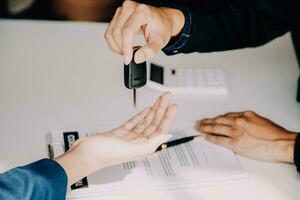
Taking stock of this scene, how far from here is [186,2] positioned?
2080mm

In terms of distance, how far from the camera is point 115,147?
968 mm

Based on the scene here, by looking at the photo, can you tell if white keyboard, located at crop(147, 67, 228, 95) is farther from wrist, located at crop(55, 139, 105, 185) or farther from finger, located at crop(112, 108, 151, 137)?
wrist, located at crop(55, 139, 105, 185)

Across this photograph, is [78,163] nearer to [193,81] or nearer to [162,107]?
[162,107]

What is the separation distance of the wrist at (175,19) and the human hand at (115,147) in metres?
0.24

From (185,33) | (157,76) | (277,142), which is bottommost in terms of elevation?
(277,142)

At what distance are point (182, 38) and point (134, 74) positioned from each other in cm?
25

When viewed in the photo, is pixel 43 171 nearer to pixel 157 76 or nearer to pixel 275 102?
pixel 157 76

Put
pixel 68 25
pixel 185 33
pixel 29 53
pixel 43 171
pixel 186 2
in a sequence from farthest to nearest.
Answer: pixel 186 2 < pixel 68 25 < pixel 29 53 < pixel 185 33 < pixel 43 171

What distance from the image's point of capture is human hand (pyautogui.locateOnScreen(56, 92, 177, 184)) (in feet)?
3.09

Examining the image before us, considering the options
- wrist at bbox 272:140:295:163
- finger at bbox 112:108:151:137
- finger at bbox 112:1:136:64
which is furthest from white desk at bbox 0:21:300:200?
finger at bbox 112:1:136:64

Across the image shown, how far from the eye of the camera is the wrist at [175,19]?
3.91ft

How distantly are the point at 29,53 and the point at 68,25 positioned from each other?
20 cm

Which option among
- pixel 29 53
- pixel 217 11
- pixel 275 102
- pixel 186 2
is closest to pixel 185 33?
pixel 217 11

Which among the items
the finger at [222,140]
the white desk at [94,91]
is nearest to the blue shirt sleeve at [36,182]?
the white desk at [94,91]
